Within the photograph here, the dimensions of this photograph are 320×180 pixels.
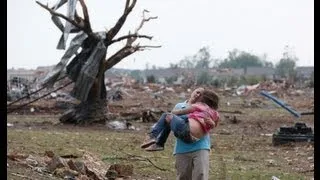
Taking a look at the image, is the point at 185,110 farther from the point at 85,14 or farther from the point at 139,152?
the point at 85,14

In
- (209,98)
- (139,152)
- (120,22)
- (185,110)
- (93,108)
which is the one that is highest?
(120,22)

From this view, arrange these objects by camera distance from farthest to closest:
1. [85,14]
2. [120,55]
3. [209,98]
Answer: [120,55] < [85,14] < [209,98]

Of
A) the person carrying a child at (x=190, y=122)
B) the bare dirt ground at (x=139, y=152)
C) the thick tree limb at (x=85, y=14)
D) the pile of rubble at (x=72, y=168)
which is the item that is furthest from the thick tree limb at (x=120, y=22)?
the person carrying a child at (x=190, y=122)

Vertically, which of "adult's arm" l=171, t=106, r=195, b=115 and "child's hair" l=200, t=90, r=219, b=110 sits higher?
"child's hair" l=200, t=90, r=219, b=110

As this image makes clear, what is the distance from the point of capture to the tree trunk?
22.8m

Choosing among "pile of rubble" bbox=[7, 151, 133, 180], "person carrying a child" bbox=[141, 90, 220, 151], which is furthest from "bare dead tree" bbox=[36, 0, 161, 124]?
"person carrying a child" bbox=[141, 90, 220, 151]

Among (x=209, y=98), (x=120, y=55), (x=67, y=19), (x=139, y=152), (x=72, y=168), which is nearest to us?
(x=209, y=98)

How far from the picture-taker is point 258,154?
1606 centimetres

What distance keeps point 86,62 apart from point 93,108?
1.66m

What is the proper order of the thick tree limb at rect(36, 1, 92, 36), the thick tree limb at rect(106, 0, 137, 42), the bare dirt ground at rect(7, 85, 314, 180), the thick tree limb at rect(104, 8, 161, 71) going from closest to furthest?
the bare dirt ground at rect(7, 85, 314, 180) < the thick tree limb at rect(36, 1, 92, 36) < the thick tree limb at rect(106, 0, 137, 42) < the thick tree limb at rect(104, 8, 161, 71)

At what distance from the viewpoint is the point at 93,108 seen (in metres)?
22.9

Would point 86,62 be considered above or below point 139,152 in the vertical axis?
above

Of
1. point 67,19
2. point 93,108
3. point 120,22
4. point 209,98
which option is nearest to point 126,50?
point 120,22

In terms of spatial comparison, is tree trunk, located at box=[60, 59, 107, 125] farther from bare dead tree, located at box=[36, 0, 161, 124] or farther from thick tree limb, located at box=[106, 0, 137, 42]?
thick tree limb, located at box=[106, 0, 137, 42]
